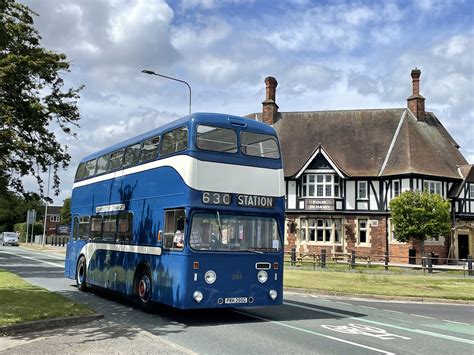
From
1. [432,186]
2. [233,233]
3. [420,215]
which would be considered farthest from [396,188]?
[233,233]

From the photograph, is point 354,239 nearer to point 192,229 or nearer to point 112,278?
point 112,278

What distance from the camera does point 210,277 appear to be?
11.0 meters

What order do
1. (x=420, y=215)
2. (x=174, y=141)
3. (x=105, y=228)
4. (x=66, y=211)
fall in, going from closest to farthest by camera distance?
(x=174, y=141), (x=105, y=228), (x=420, y=215), (x=66, y=211)

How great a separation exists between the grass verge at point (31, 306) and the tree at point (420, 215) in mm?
25672

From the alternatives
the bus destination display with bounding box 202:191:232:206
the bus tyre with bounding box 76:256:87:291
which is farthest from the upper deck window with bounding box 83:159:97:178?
the bus destination display with bounding box 202:191:232:206

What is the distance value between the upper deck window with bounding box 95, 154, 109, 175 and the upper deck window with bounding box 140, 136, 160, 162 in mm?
2885

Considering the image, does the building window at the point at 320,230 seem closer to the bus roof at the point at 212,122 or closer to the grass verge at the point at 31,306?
the grass verge at the point at 31,306

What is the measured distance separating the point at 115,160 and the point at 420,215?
81.2ft

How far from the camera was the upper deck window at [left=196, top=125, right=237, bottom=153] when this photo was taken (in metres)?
11.4

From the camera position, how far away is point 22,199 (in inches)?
541

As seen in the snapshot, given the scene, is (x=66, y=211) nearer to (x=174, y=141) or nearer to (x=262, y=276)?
(x=174, y=141)

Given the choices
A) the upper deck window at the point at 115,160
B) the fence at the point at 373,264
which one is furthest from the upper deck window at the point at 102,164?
the fence at the point at 373,264

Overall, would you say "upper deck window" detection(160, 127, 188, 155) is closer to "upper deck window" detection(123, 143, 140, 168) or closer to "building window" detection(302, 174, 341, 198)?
"upper deck window" detection(123, 143, 140, 168)

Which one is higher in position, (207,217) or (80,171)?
(80,171)
